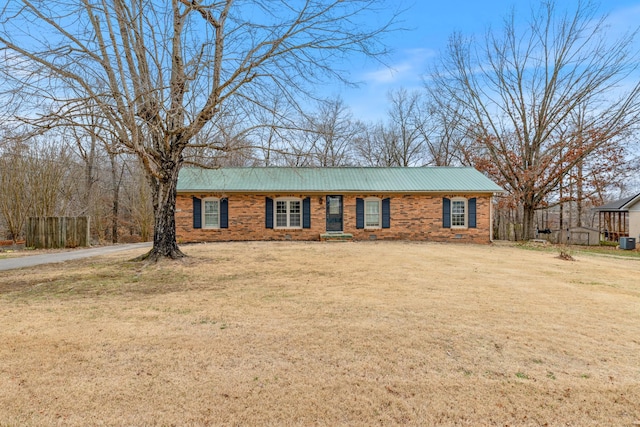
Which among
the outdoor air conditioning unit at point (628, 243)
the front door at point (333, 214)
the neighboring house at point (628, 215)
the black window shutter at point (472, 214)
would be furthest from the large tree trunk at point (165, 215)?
the neighboring house at point (628, 215)

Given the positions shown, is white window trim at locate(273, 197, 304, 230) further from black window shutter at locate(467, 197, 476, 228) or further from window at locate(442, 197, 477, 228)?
black window shutter at locate(467, 197, 476, 228)

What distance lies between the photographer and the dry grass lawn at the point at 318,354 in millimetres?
2656

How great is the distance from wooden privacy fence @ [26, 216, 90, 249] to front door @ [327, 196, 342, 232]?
418 inches

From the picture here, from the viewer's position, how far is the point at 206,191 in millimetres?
17266

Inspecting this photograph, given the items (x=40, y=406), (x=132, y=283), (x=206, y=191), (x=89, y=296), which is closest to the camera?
(x=40, y=406)

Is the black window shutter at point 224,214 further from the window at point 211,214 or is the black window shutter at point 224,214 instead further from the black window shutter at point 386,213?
the black window shutter at point 386,213

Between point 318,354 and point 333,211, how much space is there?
47.5 ft

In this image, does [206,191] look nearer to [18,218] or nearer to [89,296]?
[18,218]

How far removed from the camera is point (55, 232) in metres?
15.2

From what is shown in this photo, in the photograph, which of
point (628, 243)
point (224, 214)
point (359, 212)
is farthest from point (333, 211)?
point (628, 243)

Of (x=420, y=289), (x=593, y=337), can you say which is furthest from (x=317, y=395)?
(x=420, y=289)

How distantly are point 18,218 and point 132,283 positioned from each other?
1527 cm

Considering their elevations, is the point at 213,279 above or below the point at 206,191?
below

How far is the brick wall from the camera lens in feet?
57.8
